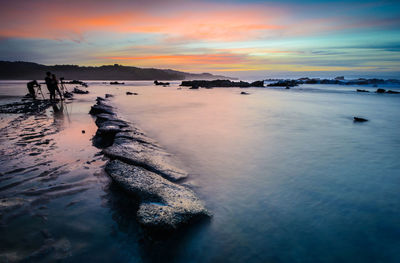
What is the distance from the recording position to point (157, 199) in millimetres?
2535

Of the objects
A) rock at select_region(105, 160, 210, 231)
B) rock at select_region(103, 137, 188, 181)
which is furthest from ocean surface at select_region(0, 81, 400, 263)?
rock at select_region(103, 137, 188, 181)

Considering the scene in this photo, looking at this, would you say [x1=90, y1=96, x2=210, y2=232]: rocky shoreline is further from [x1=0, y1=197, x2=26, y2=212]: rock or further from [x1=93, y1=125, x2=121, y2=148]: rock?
[x1=0, y1=197, x2=26, y2=212]: rock

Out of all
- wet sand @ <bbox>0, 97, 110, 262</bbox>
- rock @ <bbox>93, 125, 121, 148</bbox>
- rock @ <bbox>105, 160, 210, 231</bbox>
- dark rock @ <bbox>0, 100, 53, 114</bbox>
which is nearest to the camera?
wet sand @ <bbox>0, 97, 110, 262</bbox>

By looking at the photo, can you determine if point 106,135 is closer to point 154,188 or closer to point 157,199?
point 154,188

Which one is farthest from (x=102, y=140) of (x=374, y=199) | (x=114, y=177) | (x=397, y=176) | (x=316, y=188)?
(x=397, y=176)

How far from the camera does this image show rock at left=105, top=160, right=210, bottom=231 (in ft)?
7.09

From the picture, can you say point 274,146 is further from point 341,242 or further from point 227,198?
point 341,242

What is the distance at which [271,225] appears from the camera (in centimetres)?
250

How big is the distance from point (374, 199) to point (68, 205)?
4.32 meters

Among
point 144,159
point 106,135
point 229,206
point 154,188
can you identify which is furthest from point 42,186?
point 229,206

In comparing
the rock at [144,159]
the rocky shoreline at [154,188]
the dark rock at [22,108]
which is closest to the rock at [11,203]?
the rocky shoreline at [154,188]

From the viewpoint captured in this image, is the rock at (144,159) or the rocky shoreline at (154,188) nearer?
the rocky shoreline at (154,188)

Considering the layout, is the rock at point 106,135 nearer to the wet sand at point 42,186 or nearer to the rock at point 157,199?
the wet sand at point 42,186

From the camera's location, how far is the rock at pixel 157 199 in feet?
7.09
